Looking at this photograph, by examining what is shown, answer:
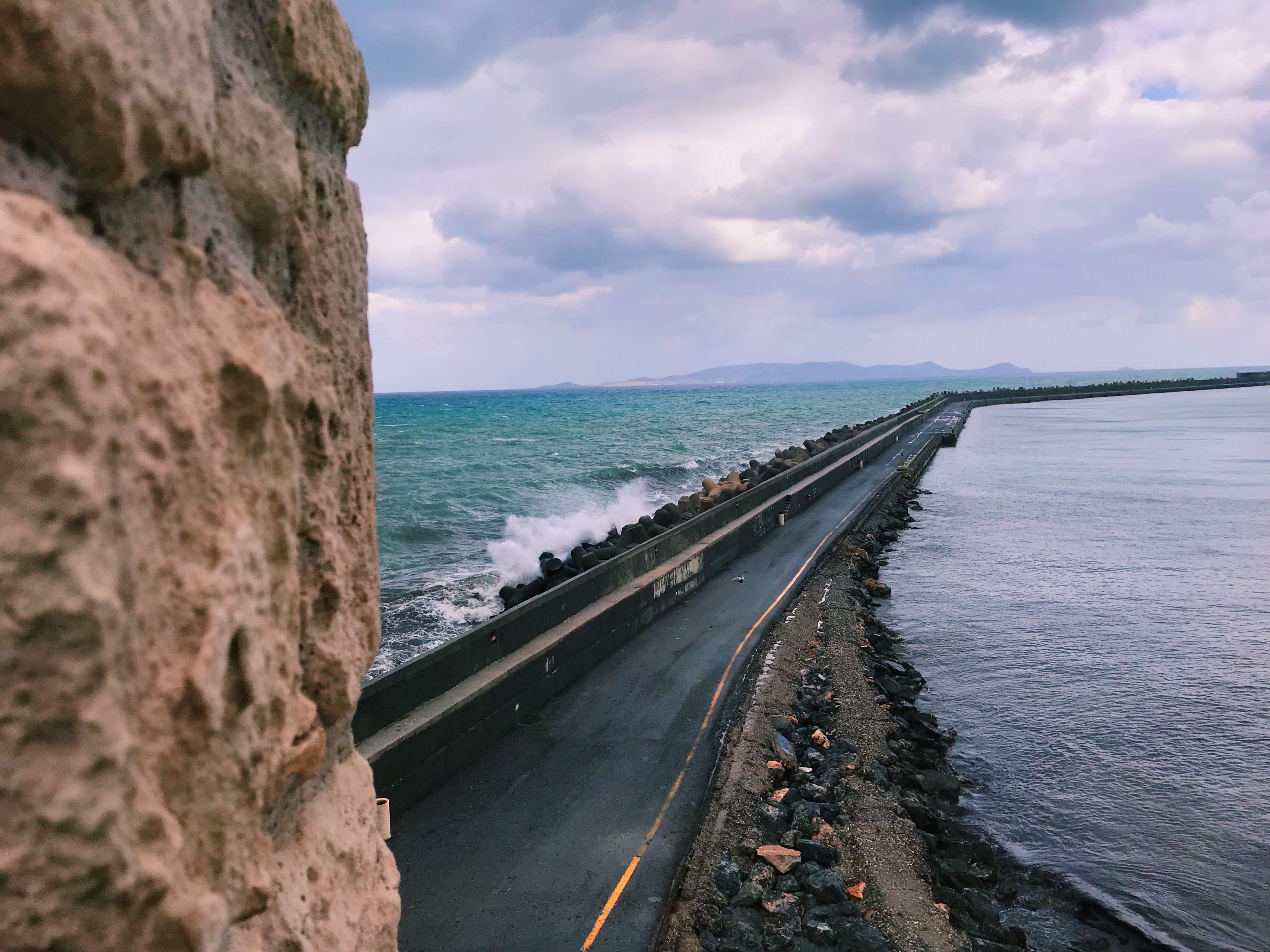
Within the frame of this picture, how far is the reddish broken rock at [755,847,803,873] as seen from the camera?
322 inches

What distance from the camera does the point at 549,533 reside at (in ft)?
97.6

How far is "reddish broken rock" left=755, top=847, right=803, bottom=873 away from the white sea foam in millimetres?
15506

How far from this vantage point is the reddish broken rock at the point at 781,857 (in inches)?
322

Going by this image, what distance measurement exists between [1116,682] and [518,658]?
1113 centimetres

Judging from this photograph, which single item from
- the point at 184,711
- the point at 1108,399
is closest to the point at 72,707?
the point at 184,711

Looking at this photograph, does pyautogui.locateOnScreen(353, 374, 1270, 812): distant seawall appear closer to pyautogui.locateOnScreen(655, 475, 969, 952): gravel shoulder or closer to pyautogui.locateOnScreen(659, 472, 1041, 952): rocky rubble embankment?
pyautogui.locateOnScreen(655, 475, 969, 952): gravel shoulder

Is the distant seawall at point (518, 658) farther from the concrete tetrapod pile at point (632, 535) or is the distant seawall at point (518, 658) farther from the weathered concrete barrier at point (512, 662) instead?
the concrete tetrapod pile at point (632, 535)

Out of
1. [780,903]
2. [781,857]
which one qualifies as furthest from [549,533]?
[780,903]

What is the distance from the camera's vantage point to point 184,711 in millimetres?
1393

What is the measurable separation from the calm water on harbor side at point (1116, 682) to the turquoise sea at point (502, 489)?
10.3 meters

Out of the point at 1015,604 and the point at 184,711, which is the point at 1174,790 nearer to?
the point at 1015,604

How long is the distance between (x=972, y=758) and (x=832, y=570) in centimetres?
922

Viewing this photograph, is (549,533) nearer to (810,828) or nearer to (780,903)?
(810,828)

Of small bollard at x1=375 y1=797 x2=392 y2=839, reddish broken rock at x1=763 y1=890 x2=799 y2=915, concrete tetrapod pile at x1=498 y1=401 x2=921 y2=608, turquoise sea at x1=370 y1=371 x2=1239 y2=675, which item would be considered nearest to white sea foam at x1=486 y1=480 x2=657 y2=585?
turquoise sea at x1=370 y1=371 x2=1239 y2=675
